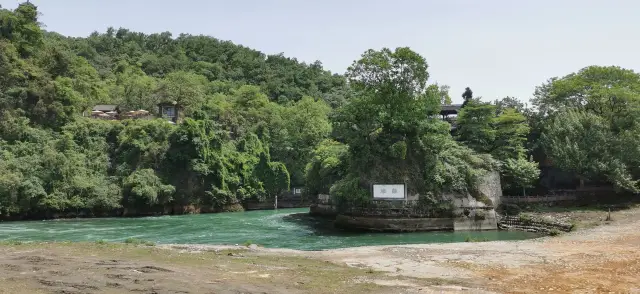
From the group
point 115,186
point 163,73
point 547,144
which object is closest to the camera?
point 547,144

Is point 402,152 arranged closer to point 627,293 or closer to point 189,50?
point 627,293

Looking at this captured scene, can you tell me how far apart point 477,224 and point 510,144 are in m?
14.5

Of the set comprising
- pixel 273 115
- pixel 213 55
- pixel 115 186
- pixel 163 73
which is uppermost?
pixel 213 55

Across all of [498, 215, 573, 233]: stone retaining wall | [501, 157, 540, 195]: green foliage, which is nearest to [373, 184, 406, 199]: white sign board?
[498, 215, 573, 233]: stone retaining wall

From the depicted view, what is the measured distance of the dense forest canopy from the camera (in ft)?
143

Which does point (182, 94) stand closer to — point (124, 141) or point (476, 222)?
point (124, 141)

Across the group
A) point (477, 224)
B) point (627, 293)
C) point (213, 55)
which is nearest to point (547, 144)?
point (477, 224)

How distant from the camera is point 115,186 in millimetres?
58781

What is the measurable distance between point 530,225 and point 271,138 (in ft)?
→ 162

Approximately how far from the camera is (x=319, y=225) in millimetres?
45000

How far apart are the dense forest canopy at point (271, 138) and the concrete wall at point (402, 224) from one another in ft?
7.09

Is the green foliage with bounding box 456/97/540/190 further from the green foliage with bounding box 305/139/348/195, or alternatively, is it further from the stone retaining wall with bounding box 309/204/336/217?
the stone retaining wall with bounding box 309/204/336/217

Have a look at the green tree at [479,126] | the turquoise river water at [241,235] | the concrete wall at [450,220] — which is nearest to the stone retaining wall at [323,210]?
the turquoise river water at [241,235]

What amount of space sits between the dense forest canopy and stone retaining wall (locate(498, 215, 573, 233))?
14.8 feet
